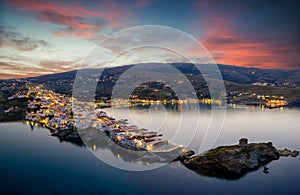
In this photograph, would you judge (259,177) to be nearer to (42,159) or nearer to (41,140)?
(42,159)

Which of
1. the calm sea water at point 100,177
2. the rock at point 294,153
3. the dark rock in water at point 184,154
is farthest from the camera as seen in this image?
the rock at point 294,153

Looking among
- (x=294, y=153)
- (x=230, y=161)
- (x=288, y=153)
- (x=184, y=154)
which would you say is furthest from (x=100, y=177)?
(x=294, y=153)

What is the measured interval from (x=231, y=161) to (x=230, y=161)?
0.04 metres

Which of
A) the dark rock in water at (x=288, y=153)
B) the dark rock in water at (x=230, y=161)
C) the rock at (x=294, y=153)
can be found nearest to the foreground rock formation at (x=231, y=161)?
the dark rock in water at (x=230, y=161)

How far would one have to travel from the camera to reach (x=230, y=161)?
350 inches

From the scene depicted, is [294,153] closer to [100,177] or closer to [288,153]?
[288,153]

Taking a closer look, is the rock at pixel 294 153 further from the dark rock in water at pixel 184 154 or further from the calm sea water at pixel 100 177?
the dark rock in water at pixel 184 154

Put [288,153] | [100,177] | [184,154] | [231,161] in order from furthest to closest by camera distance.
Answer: [288,153]
[184,154]
[231,161]
[100,177]

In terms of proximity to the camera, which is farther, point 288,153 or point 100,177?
point 288,153

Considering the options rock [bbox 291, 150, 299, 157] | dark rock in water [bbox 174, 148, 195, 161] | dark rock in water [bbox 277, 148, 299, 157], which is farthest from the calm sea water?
dark rock in water [bbox 174, 148, 195, 161]

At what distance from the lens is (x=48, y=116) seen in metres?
21.5

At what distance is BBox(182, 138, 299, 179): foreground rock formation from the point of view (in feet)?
27.8

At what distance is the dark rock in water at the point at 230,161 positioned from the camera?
848 cm

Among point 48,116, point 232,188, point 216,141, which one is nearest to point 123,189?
point 232,188
